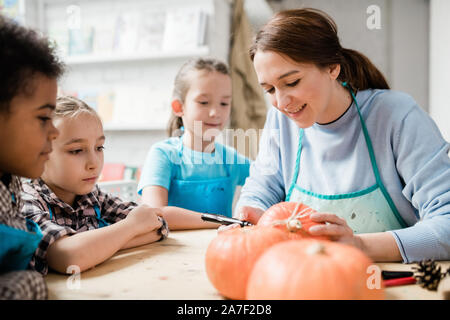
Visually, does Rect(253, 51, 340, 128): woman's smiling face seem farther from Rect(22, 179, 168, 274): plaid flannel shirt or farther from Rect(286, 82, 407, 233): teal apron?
Rect(22, 179, 168, 274): plaid flannel shirt

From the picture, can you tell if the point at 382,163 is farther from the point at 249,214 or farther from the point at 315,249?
the point at 315,249

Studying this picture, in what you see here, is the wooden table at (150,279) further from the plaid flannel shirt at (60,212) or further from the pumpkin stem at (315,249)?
the pumpkin stem at (315,249)

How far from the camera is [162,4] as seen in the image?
119 inches

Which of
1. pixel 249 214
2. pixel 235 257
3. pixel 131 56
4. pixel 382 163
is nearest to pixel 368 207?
pixel 382 163

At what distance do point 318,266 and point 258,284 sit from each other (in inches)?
2.9

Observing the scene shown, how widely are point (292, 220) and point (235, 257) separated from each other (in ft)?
0.44

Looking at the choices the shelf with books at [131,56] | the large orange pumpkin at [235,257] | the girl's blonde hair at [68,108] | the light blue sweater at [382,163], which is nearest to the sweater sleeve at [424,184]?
the light blue sweater at [382,163]

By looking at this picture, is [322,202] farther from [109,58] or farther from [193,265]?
[109,58]

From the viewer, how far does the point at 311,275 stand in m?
0.44

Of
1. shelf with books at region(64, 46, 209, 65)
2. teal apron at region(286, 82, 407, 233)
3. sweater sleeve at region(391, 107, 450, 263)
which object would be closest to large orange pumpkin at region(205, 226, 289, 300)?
sweater sleeve at region(391, 107, 450, 263)

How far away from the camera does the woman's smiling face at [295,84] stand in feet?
3.36

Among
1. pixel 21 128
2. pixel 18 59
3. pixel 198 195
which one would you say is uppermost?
pixel 18 59

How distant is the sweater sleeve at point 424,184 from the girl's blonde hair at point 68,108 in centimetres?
83
